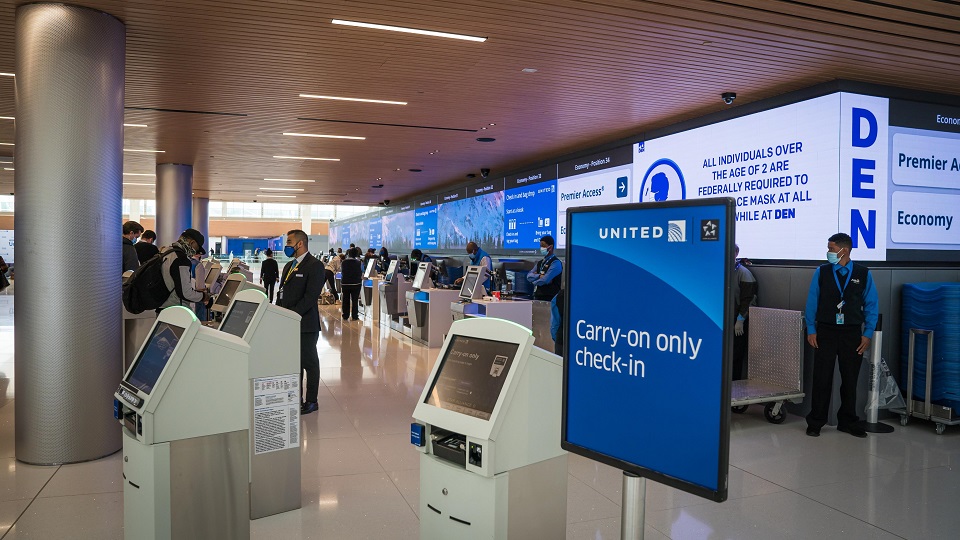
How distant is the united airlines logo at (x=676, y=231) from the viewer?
5.62ft

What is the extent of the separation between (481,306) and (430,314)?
1.42 meters

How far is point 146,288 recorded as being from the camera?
605 centimetres

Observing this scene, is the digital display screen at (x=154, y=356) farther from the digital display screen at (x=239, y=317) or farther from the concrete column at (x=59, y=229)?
the concrete column at (x=59, y=229)

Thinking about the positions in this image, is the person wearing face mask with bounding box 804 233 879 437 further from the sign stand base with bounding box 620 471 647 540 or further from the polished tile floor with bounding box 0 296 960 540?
the sign stand base with bounding box 620 471 647 540

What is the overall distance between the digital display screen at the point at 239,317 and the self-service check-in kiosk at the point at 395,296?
358 inches

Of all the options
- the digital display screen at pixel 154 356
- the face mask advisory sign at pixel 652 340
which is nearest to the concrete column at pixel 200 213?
the digital display screen at pixel 154 356

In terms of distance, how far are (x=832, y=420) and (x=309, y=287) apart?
499cm

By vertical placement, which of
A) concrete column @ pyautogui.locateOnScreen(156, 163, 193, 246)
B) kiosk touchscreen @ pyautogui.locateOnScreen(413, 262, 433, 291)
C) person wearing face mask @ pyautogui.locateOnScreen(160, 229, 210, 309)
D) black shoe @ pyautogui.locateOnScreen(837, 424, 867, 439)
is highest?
concrete column @ pyautogui.locateOnScreen(156, 163, 193, 246)

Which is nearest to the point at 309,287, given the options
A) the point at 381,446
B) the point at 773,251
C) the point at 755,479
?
the point at 381,446

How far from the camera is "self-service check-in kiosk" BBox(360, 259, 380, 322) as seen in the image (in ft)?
48.7

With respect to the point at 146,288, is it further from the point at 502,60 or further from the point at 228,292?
the point at 502,60

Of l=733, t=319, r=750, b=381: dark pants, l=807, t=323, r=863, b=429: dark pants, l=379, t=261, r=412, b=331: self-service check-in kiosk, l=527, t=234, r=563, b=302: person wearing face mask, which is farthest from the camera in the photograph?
l=379, t=261, r=412, b=331: self-service check-in kiosk

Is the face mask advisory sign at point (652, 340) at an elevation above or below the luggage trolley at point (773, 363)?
above

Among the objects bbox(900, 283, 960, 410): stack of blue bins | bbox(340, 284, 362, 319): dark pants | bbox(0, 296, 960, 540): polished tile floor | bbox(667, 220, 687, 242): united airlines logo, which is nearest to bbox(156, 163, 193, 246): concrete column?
bbox(340, 284, 362, 319): dark pants
